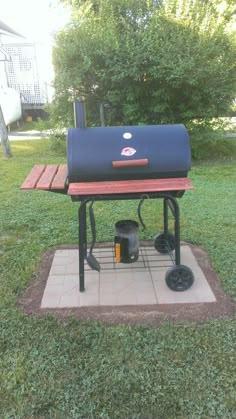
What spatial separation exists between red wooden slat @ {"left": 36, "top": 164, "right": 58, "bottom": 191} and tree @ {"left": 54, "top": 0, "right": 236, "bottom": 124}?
376 cm

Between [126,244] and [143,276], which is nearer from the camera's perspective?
[126,244]

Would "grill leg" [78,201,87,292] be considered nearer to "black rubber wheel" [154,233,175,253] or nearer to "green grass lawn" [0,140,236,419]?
"green grass lawn" [0,140,236,419]

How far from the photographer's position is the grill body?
2.37 metres

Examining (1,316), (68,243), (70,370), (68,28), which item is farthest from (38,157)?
(70,370)

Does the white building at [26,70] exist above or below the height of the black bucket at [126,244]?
above

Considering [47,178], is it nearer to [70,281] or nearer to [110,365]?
[70,281]

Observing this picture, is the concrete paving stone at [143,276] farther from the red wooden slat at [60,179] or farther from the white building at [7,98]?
the white building at [7,98]

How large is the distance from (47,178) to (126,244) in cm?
76

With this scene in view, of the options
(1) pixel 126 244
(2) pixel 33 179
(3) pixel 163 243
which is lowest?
(3) pixel 163 243

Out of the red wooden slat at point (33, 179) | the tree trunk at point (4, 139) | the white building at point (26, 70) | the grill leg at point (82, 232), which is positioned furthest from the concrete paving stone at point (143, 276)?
the white building at point (26, 70)

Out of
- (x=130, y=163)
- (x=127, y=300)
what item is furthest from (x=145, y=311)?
(x=130, y=163)

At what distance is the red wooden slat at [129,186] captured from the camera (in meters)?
2.30

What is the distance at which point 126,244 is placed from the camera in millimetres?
2742

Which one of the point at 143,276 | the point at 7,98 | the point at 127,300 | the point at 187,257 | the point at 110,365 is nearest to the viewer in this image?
the point at 110,365
